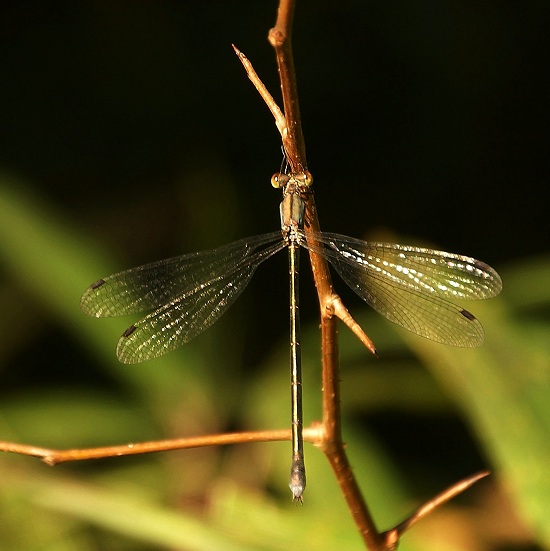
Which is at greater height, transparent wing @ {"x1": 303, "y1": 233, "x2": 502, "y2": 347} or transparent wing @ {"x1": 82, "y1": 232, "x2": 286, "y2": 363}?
transparent wing @ {"x1": 82, "y1": 232, "x2": 286, "y2": 363}

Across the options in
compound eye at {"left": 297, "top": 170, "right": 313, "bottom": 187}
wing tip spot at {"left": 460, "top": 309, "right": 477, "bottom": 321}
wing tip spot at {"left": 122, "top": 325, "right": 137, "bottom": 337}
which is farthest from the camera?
wing tip spot at {"left": 122, "top": 325, "right": 137, "bottom": 337}

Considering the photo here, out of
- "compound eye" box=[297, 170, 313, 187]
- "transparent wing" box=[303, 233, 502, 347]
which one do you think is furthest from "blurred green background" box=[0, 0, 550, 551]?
"compound eye" box=[297, 170, 313, 187]

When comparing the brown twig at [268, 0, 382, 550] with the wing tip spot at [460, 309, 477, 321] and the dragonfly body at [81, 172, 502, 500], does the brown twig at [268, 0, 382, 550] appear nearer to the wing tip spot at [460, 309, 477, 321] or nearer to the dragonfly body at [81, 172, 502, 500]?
the dragonfly body at [81, 172, 502, 500]

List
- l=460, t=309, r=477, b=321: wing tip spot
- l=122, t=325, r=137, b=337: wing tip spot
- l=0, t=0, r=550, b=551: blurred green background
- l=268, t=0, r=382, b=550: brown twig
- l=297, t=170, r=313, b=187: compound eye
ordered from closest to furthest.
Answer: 1. l=268, t=0, r=382, b=550: brown twig
2. l=297, t=170, r=313, b=187: compound eye
3. l=460, t=309, r=477, b=321: wing tip spot
4. l=122, t=325, r=137, b=337: wing tip spot
5. l=0, t=0, r=550, b=551: blurred green background

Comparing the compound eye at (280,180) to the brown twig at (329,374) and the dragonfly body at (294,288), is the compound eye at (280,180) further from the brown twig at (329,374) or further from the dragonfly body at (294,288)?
the brown twig at (329,374)

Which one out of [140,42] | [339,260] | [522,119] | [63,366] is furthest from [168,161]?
[339,260]

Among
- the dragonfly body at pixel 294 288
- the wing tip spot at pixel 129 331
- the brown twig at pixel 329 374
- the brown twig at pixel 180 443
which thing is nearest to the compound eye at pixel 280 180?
the dragonfly body at pixel 294 288

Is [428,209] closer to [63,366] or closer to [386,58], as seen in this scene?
[386,58]
